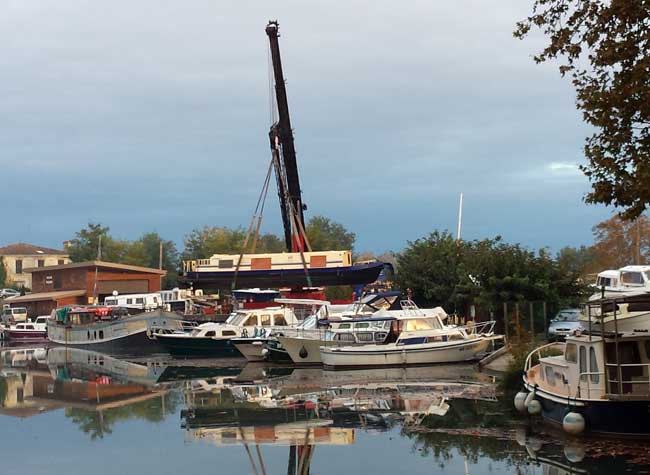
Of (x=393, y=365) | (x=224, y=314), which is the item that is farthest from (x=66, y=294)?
(x=393, y=365)

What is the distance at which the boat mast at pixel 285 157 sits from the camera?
59.3 meters

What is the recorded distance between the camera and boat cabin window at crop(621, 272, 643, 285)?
1521 inches

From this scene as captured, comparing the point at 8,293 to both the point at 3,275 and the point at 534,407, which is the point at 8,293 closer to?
the point at 3,275

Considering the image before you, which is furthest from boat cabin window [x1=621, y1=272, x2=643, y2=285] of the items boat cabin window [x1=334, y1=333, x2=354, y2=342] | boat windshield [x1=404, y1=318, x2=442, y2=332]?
boat cabin window [x1=334, y1=333, x2=354, y2=342]

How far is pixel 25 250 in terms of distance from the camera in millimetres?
140375

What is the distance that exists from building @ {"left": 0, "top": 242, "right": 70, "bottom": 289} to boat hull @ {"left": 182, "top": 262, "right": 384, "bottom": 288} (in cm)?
7639

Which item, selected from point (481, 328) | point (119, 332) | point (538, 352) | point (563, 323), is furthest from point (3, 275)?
point (538, 352)

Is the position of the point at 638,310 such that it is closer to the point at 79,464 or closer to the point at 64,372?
the point at 79,464

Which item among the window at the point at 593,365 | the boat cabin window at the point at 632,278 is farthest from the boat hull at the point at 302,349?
the window at the point at 593,365

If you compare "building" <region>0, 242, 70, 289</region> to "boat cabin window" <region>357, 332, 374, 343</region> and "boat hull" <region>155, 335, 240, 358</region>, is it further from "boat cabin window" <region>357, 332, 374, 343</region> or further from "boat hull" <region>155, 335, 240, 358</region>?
"boat cabin window" <region>357, 332, 374, 343</region>

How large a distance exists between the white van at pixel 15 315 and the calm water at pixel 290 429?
48.7m

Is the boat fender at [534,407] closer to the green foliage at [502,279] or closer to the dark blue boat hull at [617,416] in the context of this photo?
the dark blue boat hull at [617,416]

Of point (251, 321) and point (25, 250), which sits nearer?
point (251, 321)

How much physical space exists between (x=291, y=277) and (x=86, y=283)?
29289 millimetres
